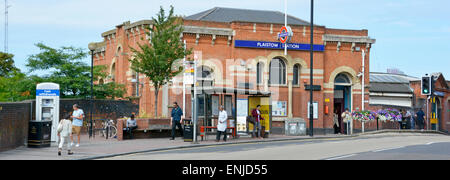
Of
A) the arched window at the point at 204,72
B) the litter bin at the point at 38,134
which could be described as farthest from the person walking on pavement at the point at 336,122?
the litter bin at the point at 38,134

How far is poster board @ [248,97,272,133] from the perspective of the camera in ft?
86.9

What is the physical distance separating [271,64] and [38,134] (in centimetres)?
1770

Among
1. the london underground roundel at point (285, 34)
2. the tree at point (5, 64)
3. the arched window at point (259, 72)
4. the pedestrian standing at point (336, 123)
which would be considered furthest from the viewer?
the tree at point (5, 64)

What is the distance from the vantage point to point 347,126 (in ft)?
105

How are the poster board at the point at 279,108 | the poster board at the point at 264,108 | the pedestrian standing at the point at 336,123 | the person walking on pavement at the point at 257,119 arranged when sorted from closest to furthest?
the person walking on pavement at the point at 257,119, the poster board at the point at 264,108, the poster board at the point at 279,108, the pedestrian standing at the point at 336,123

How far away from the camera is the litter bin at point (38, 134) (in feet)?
64.7

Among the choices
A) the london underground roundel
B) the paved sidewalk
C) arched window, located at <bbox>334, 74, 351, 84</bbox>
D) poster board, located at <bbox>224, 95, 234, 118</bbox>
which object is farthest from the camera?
arched window, located at <bbox>334, 74, 351, 84</bbox>

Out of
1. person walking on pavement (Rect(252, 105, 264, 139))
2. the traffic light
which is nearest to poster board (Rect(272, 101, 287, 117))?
person walking on pavement (Rect(252, 105, 264, 139))

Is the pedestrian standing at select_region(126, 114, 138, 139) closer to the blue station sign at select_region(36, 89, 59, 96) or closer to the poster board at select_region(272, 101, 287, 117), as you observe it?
the blue station sign at select_region(36, 89, 59, 96)

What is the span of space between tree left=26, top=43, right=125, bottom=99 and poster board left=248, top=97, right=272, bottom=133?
10.9 metres

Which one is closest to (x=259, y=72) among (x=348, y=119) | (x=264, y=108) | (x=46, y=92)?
(x=348, y=119)

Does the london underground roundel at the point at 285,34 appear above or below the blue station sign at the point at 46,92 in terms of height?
above

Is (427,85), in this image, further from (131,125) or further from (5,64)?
(5,64)

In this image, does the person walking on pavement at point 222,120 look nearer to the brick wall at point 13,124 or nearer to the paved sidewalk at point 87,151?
the paved sidewalk at point 87,151
